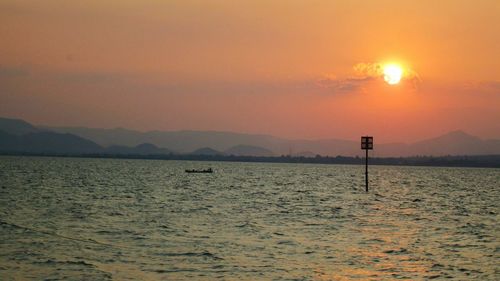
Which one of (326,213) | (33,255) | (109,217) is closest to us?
(33,255)

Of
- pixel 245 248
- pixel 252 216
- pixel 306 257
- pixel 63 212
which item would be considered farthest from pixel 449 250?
pixel 63 212

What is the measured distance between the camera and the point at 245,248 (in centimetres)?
2780

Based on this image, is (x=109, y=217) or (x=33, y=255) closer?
(x=33, y=255)

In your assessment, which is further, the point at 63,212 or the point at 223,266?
the point at 63,212

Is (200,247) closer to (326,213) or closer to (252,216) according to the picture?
(252,216)

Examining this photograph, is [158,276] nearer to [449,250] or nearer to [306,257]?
[306,257]

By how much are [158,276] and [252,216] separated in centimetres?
2335

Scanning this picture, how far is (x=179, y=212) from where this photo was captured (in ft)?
153

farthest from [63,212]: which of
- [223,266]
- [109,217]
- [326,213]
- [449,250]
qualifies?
[449,250]

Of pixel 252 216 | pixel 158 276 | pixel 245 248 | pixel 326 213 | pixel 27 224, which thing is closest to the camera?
pixel 158 276

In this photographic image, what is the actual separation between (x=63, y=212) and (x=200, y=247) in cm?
1986

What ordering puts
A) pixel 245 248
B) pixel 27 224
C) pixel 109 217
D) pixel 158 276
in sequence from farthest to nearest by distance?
pixel 109 217 → pixel 27 224 → pixel 245 248 → pixel 158 276

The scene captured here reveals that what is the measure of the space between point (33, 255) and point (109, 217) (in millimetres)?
16463

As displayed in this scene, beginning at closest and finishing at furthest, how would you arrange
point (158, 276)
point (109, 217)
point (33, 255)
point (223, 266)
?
point (158, 276) < point (223, 266) < point (33, 255) < point (109, 217)
